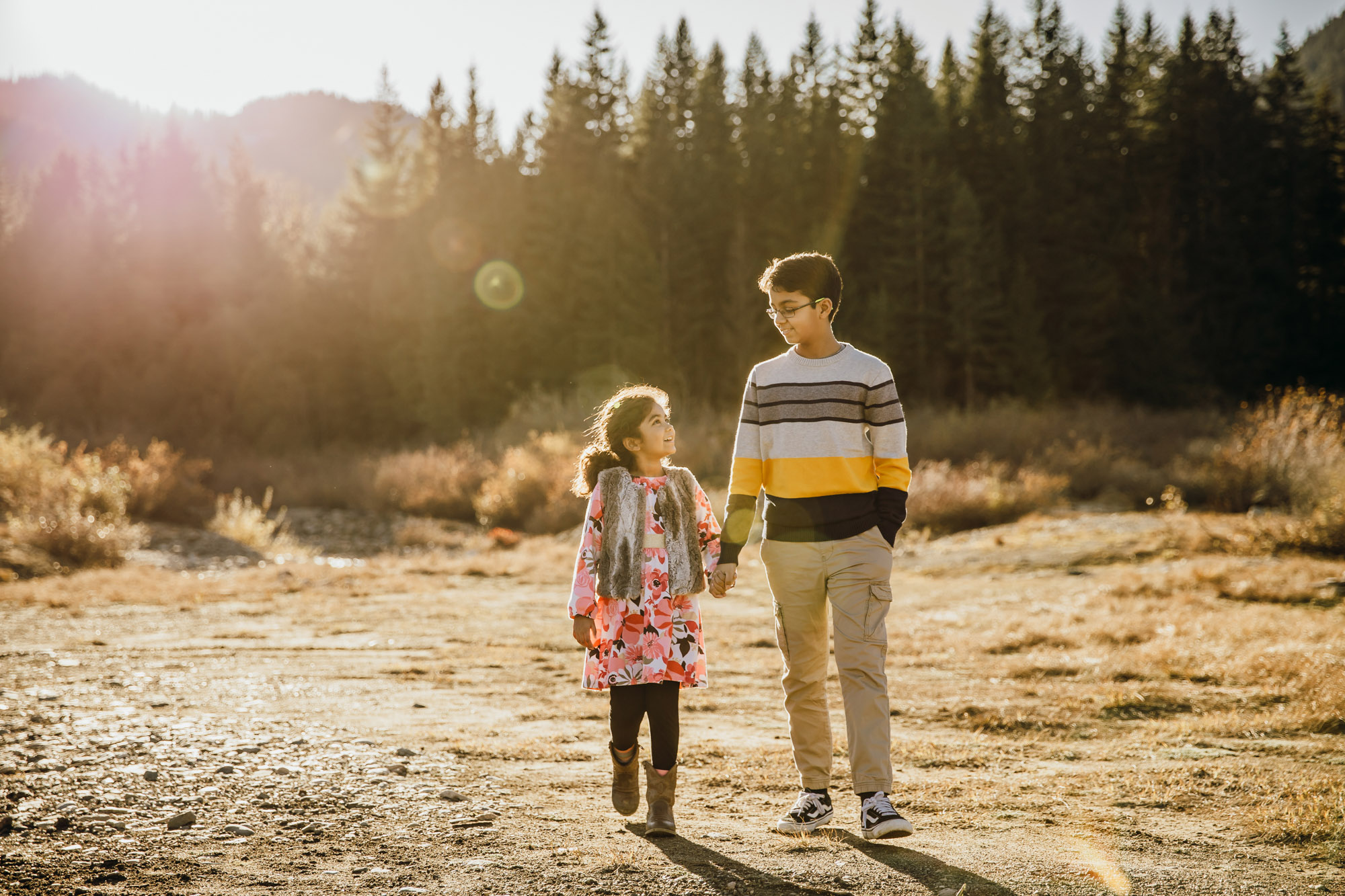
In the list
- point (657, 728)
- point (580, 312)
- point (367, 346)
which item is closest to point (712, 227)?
point (580, 312)

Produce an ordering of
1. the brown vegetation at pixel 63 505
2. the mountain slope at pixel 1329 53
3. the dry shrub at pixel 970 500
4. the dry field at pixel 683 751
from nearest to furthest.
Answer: the dry field at pixel 683 751
the brown vegetation at pixel 63 505
the dry shrub at pixel 970 500
the mountain slope at pixel 1329 53

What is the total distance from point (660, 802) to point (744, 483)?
1.19m

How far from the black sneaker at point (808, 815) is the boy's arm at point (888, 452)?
3.15 feet

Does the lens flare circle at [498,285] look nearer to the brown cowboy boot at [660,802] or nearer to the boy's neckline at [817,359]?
the boy's neckline at [817,359]

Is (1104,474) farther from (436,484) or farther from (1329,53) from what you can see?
(1329,53)

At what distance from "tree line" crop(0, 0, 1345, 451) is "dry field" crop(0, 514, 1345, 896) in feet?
89.6

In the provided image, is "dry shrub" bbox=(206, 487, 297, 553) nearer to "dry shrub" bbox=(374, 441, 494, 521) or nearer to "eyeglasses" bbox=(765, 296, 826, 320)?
"dry shrub" bbox=(374, 441, 494, 521)

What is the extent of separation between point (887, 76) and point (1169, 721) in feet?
134

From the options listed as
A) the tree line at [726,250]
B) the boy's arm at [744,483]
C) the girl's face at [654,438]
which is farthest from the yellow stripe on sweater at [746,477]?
the tree line at [726,250]

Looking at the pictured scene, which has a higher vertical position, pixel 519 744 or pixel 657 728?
pixel 657 728

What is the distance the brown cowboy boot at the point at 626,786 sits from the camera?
12.1ft

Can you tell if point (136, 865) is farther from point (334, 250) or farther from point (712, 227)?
point (334, 250)

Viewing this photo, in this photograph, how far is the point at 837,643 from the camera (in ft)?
11.8

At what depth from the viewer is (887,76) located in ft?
138
